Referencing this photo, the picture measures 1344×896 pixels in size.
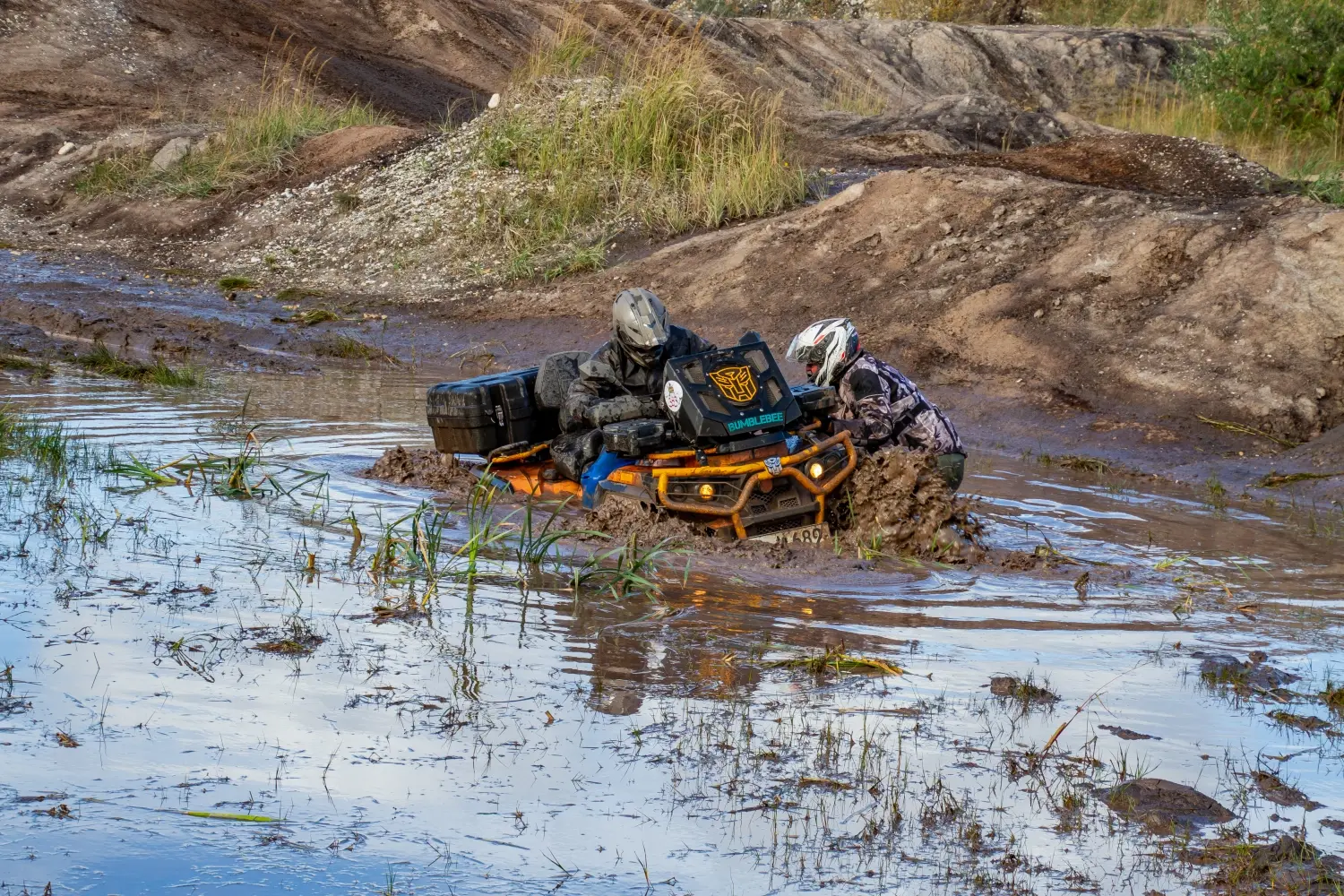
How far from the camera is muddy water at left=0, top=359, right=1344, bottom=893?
3.83 meters

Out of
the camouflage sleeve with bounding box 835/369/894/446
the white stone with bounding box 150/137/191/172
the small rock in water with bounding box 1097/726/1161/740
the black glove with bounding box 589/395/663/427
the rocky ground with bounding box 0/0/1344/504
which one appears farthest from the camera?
the white stone with bounding box 150/137/191/172

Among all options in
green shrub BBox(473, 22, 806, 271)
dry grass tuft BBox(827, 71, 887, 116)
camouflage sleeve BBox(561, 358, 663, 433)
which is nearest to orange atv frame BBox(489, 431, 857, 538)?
camouflage sleeve BBox(561, 358, 663, 433)

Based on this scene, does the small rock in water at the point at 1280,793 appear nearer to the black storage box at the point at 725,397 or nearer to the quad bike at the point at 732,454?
the quad bike at the point at 732,454

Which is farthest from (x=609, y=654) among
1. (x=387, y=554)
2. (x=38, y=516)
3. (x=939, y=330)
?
(x=939, y=330)

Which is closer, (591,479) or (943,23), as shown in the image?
(591,479)

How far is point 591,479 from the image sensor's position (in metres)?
7.82

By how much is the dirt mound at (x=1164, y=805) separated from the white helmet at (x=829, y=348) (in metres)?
4.09

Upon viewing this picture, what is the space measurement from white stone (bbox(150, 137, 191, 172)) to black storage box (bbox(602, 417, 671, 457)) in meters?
17.9

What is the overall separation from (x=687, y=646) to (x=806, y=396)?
2419mm

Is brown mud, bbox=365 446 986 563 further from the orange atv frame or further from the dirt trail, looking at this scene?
the dirt trail

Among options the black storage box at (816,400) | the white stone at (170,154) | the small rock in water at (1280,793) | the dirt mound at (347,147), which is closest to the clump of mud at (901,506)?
the black storage box at (816,400)

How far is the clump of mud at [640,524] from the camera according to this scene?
7285 millimetres

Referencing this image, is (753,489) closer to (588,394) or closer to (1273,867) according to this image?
(588,394)

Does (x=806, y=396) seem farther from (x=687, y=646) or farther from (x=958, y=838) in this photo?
(x=958, y=838)
